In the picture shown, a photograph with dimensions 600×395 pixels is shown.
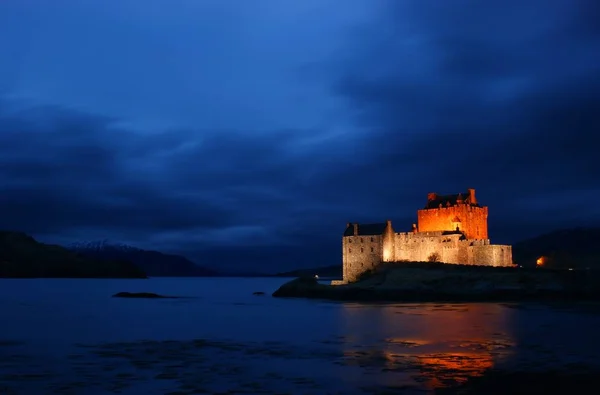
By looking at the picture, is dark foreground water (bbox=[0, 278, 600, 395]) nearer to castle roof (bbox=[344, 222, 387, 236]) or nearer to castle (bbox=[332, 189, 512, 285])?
castle (bbox=[332, 189, 512, 285])

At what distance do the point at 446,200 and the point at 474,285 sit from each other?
13.0 m

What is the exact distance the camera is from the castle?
7500cm

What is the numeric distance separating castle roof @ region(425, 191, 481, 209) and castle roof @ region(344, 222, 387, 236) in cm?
736

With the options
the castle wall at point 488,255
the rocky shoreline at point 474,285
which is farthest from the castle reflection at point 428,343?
the castle wall at point 488,255

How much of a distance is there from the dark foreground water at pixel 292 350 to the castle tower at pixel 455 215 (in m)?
19.2

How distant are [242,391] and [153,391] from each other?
9.21ft

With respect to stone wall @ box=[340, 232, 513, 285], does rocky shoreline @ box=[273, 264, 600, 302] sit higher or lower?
lower

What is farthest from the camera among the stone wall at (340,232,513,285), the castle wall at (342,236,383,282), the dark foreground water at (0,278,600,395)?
the castle wall at (342,236,383,282)

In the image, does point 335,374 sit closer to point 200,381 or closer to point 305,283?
point 200,381

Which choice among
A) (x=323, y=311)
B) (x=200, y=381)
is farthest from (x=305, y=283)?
(x=200, y=381)

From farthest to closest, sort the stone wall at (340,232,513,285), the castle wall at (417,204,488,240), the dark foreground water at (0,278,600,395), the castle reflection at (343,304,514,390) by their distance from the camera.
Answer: the castle wall at (417,204,488,240)
the stone wall at (340,232,513,285)
the castle reflection at (343,304,514,390)
the dark foreground water at (0,278,600,395)

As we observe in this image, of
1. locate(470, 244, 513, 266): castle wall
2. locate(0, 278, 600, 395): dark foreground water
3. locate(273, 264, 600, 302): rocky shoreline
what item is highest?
locate(470, 244, 513, 266): castle wall

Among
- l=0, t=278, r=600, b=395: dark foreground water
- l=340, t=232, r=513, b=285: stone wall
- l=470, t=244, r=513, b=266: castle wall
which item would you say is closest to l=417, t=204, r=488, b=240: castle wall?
l=340, t=232, r=513, b=285: stone wall

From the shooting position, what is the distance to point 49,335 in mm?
44469
